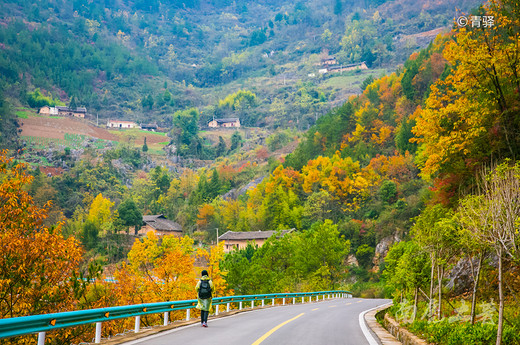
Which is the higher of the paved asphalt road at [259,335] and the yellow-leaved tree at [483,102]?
the yellow-leaved tree at [483,102]

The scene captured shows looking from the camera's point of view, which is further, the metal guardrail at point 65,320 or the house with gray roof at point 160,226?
the house with gray roof at point 160,226

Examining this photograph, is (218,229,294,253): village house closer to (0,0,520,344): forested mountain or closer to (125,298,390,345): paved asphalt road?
(0,0,520,344): forested mountain

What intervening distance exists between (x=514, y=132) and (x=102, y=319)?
66.0 feet

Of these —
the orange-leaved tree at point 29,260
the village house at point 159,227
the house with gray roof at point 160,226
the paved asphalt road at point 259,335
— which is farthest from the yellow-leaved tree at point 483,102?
the house with gray roof at point 160,226

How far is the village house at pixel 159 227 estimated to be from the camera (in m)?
102

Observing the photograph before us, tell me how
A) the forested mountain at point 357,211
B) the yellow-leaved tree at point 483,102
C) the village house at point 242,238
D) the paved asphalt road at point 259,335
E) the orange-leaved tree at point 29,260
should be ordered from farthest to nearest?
the village house at point 242,238 → the yellow-leaved tree at point 483,102 → the forested mountain at point 357,211 → the orange-leaved tree at point 29,260 → the paved asphalt road at point 259,335

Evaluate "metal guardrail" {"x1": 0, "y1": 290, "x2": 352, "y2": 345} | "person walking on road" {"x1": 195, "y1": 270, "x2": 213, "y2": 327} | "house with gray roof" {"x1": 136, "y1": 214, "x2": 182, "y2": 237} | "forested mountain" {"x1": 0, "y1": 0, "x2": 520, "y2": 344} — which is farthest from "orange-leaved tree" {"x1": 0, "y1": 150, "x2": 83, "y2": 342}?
"house with gray roof" {"x1": 136, "y1": 214, "x2": 182, "y2": 237}

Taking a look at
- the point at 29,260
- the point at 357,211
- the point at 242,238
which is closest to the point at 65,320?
the point at 29,260

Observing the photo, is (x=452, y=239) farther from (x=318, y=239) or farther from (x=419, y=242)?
(x=318, y=239)

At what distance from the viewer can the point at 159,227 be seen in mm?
104688

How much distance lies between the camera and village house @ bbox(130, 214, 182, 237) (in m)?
102

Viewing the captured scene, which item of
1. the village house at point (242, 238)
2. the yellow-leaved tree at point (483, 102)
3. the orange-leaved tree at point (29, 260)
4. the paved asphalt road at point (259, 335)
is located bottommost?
the paved asphalt road at point (259, 335)

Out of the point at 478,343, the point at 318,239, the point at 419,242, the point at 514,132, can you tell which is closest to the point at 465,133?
the point at 514,132

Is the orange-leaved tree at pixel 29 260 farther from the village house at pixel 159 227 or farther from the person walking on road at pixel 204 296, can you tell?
the village house at pixel 159 227
